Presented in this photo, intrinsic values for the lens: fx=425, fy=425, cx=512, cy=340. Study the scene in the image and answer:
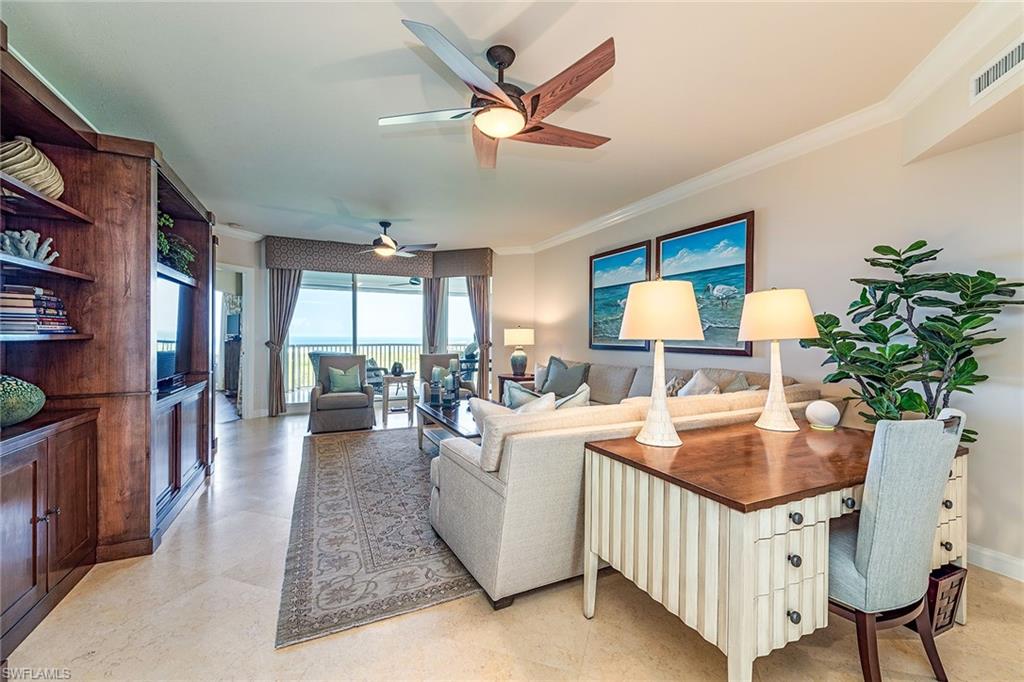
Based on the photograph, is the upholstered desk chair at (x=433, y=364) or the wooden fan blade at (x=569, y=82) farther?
the upholstered desk chair at (x=433, y=364)

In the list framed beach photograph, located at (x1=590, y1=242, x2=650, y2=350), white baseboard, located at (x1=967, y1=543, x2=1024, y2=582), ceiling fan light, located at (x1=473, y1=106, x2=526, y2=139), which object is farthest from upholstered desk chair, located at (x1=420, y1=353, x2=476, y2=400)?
white baseboard, located at (x1=967, y1=543, x2=1024, y2=582)

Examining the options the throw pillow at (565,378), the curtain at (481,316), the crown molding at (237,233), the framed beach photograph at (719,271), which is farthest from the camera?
the curtain at (481,316)

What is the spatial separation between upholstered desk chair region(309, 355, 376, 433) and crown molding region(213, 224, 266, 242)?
2.22 meters

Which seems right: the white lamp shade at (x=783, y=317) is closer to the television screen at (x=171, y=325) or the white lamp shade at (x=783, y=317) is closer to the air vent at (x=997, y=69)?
the air vent at (x=997, y=69)

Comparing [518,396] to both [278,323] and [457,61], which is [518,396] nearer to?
[457,61]

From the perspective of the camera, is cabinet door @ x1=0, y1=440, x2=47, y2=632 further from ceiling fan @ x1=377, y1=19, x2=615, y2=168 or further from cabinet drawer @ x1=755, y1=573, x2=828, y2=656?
cabinet drawer @ x1=755, y1=573, x2=828, y2=656

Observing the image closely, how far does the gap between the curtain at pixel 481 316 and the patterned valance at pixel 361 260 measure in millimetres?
181

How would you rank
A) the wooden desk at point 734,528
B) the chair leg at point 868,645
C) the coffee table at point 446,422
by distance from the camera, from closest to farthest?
the wooden desk at point 734,528, the chair leg at point 868,645, the coffee table at point 446,422

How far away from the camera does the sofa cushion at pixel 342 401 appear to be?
5.16 m

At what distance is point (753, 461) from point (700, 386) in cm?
A: 189

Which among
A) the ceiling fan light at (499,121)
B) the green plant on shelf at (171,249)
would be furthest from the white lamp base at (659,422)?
the green plant on shelf at (171,249)

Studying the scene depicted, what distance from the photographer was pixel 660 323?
6.04 ft

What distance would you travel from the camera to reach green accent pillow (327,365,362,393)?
5.45m

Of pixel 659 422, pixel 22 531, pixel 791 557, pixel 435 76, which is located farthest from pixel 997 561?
pixel 22 531
